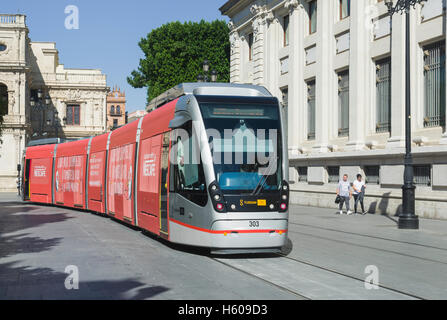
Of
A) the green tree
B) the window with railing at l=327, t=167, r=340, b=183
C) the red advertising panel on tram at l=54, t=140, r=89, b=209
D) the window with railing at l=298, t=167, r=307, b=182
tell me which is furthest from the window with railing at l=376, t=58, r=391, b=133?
the green tree

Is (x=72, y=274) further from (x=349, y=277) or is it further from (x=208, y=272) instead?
(x=349, y=277)

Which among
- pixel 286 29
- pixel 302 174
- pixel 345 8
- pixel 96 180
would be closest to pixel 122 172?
pixel 96 180

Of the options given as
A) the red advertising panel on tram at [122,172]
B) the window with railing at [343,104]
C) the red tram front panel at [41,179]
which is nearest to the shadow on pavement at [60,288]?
the red advertising panel on tram at [122,172]

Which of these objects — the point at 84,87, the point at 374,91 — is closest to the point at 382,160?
the point at 374,91

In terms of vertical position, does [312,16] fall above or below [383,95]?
above

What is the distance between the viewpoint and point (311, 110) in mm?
30797

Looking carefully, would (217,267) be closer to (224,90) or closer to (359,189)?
(224,90)

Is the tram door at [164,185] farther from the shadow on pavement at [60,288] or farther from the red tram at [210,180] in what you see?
the shadow on pavement at [60,288]

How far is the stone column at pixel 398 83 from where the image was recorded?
22.7 metres

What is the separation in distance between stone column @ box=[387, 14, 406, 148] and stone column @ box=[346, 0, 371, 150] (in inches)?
85.3

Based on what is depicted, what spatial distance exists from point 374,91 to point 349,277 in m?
17.7

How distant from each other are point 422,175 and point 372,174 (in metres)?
3.44

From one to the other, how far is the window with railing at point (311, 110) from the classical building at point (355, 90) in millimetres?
49

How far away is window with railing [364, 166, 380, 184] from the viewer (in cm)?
2420
